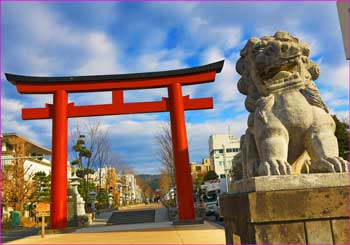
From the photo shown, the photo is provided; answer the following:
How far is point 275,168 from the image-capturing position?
2357 millimetres

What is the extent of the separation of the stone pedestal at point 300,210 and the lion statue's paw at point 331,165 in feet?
0.26

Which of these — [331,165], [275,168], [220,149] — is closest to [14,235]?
[275,168]

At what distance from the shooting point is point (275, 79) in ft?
9.20

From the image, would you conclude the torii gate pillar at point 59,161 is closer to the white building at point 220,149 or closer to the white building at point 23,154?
the white building at point 23,154

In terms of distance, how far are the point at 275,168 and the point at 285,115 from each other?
20.1 inches

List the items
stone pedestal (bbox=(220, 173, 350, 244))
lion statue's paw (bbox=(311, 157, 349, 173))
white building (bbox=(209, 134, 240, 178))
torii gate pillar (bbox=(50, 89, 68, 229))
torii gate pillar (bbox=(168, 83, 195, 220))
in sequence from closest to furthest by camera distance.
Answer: stone pedestal (bbox=(220, 173, 350, 244))
lion statue's paw (bbox=(311, 157, 349, 173))
torii gate pillar (bbox=(50, 89, 68, 229))
torii gate pillar (bbox=(168, 83, 195, 220))
white building (bbox=(209, 134, 240, 178))

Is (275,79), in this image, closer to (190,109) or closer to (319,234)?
(319,234)

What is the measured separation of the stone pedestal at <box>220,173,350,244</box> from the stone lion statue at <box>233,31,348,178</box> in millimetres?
138

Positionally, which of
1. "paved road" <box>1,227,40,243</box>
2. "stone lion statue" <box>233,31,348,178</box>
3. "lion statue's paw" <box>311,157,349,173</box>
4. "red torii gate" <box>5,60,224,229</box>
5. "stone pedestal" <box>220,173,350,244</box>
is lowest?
"paved road" <box>1,227,40,243</box>

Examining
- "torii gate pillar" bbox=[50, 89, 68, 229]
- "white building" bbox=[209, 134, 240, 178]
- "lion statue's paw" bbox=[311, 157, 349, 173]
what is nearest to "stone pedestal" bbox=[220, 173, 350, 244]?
"lion statue's paw" bbox=[311, 157, 349, 173]

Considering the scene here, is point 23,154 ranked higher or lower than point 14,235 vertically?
higher

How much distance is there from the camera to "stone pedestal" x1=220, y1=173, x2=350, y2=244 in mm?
2137

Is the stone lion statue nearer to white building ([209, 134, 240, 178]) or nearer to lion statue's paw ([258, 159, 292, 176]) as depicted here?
lion statue's paw ([258, 159, 292, 176])

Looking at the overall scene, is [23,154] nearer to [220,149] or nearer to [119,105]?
[119,105]
